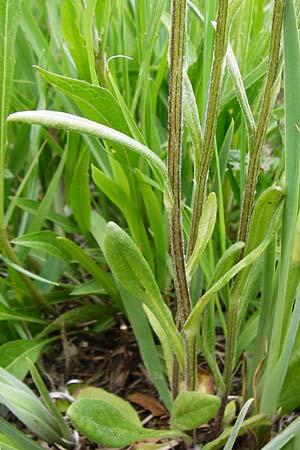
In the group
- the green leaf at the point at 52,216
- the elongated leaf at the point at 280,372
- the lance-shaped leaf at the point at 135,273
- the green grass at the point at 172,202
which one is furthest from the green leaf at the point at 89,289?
the elongated leaf at the point at 280,372

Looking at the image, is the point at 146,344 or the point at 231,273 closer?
the point at 231,273

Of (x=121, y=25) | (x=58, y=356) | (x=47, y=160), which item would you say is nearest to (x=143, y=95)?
(x=121, y=25)

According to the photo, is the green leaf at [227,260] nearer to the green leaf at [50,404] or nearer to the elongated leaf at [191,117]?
the elongated leaf at [191,117]

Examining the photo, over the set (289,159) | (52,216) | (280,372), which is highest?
(289,159)

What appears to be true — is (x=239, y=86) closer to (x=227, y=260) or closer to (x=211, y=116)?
(x=211, y=116)

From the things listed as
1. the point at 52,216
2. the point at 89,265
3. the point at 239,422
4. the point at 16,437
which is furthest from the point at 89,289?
the point at 239,422

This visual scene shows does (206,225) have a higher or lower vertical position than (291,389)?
higher

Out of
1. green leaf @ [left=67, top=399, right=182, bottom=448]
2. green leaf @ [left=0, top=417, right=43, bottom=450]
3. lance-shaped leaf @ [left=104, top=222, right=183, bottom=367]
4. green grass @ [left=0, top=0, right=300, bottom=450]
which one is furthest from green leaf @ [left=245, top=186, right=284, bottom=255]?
green leaf @ [left=0, top=417, right=43, bottom=450]
